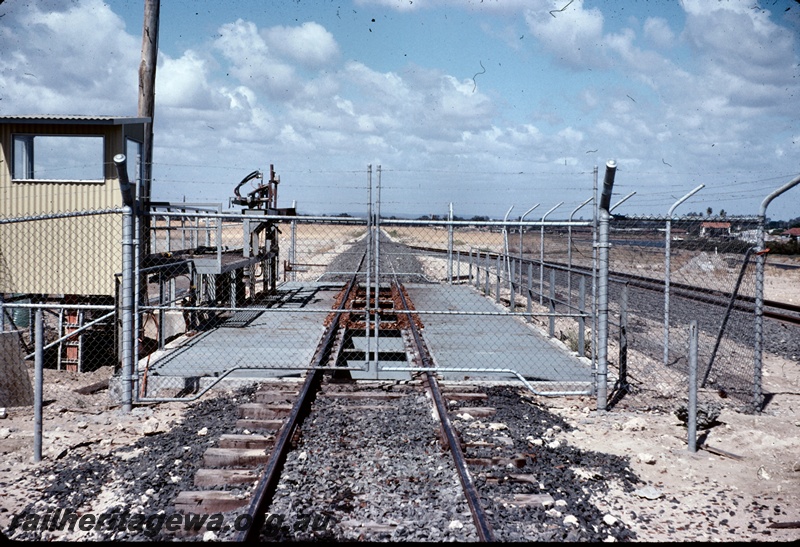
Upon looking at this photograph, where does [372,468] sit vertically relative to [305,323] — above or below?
below

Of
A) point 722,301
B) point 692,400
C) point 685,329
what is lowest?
point 685,329

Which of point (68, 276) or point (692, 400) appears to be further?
point (68, 276)

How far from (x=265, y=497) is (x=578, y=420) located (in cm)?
371

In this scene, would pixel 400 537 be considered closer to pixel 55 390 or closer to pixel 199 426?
pixel 199 426

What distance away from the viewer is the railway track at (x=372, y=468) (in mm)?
4488

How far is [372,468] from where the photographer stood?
18.1 ft

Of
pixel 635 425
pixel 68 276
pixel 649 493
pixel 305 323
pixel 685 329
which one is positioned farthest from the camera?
pixel 685 329

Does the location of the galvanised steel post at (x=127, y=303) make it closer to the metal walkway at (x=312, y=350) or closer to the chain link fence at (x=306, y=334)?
the chain link fence at (x=306, y=334)

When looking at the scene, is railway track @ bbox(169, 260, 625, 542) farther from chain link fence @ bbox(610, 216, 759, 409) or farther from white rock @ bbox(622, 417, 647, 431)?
chain link fence @ bbox(610, 216, 759, 409)

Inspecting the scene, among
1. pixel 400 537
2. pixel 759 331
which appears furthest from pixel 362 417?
pixel 759 331

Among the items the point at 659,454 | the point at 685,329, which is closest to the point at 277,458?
the point at 659,454

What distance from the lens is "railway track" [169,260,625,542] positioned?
14.7 feet

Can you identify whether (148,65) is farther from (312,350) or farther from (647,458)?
(647,458)

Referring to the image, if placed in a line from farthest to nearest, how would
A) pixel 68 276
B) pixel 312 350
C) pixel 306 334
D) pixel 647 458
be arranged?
pixel 68 276, pixel 306 334, pixel 312 350, pixel 647 458
